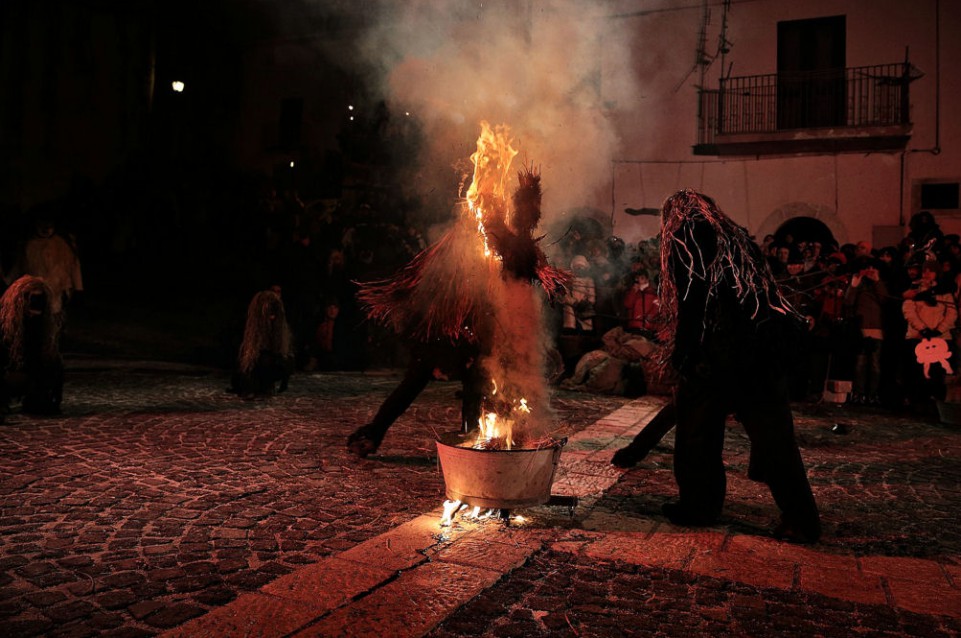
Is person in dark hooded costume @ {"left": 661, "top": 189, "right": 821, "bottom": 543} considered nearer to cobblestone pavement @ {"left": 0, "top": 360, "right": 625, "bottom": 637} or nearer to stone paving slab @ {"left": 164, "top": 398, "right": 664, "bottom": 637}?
stone paving slab @ {"left": 164, "top": 398, "right": 664, "bottom": 637}

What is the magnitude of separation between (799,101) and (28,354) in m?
17.0

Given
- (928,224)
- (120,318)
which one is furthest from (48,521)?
(120,318)

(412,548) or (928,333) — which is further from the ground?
(928,333)

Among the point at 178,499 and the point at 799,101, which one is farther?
the point at 799,101

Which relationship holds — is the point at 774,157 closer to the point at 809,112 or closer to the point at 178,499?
the point at 809,112

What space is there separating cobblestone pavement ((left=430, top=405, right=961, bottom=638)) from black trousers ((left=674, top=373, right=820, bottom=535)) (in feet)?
0.66

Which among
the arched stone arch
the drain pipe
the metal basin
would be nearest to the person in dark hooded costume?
the metal basin

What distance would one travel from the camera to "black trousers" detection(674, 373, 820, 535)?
4.33 m

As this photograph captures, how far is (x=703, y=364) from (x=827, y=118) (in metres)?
16.3

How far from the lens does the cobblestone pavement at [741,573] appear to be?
3283 mm

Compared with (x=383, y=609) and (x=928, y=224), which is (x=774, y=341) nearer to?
(x=383, y=609)

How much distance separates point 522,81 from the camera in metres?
11.8

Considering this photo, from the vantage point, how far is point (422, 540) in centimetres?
427

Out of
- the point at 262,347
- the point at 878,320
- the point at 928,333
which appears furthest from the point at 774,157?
the point at 262,347
